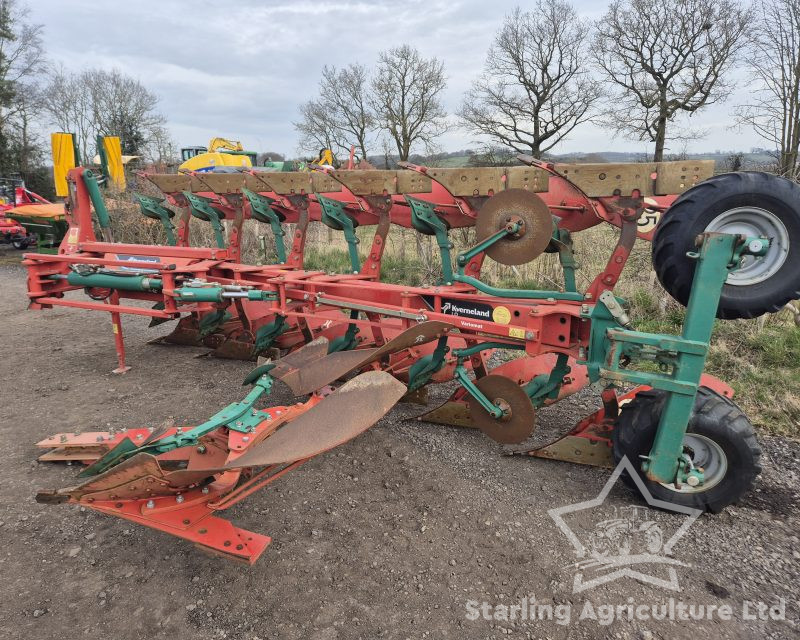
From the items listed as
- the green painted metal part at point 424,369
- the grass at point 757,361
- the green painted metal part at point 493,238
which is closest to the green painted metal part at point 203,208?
the green painted metal part at point 424,369

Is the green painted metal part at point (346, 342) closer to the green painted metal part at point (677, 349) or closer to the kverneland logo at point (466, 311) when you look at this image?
the kverneland logo at point (466, 311)

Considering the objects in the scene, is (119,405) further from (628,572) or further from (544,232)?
(628,572)

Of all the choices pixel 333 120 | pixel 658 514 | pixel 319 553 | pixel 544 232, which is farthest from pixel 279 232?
pixel 333 120

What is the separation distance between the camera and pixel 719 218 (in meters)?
2.63

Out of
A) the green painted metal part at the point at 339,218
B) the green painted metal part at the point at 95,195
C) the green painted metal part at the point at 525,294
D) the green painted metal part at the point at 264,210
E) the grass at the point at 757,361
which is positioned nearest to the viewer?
the green painted metal part at the point at 525,294

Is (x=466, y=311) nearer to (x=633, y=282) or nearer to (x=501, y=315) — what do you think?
(x=501, y=315)

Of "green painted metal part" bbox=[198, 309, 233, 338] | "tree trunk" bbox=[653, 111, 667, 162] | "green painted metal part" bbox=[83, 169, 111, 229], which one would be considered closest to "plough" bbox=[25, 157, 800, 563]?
"green painted metal part" bbox=[83, 169, 111, 229]

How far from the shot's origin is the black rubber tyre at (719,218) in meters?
2.52

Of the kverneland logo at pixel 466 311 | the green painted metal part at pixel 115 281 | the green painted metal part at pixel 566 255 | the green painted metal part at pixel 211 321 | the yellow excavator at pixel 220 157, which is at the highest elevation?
the yellow excavator at pixel 220 157

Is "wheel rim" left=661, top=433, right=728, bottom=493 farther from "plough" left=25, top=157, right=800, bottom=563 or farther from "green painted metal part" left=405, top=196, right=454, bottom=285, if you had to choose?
"green painted metal part" left=405, top=196, right=454, bottom=285

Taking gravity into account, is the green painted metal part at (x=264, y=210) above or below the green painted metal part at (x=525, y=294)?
above

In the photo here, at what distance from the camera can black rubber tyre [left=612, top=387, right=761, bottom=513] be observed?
2.81m

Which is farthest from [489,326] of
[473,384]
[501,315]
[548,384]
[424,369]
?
[424,369]

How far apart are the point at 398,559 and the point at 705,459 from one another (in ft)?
6.06
